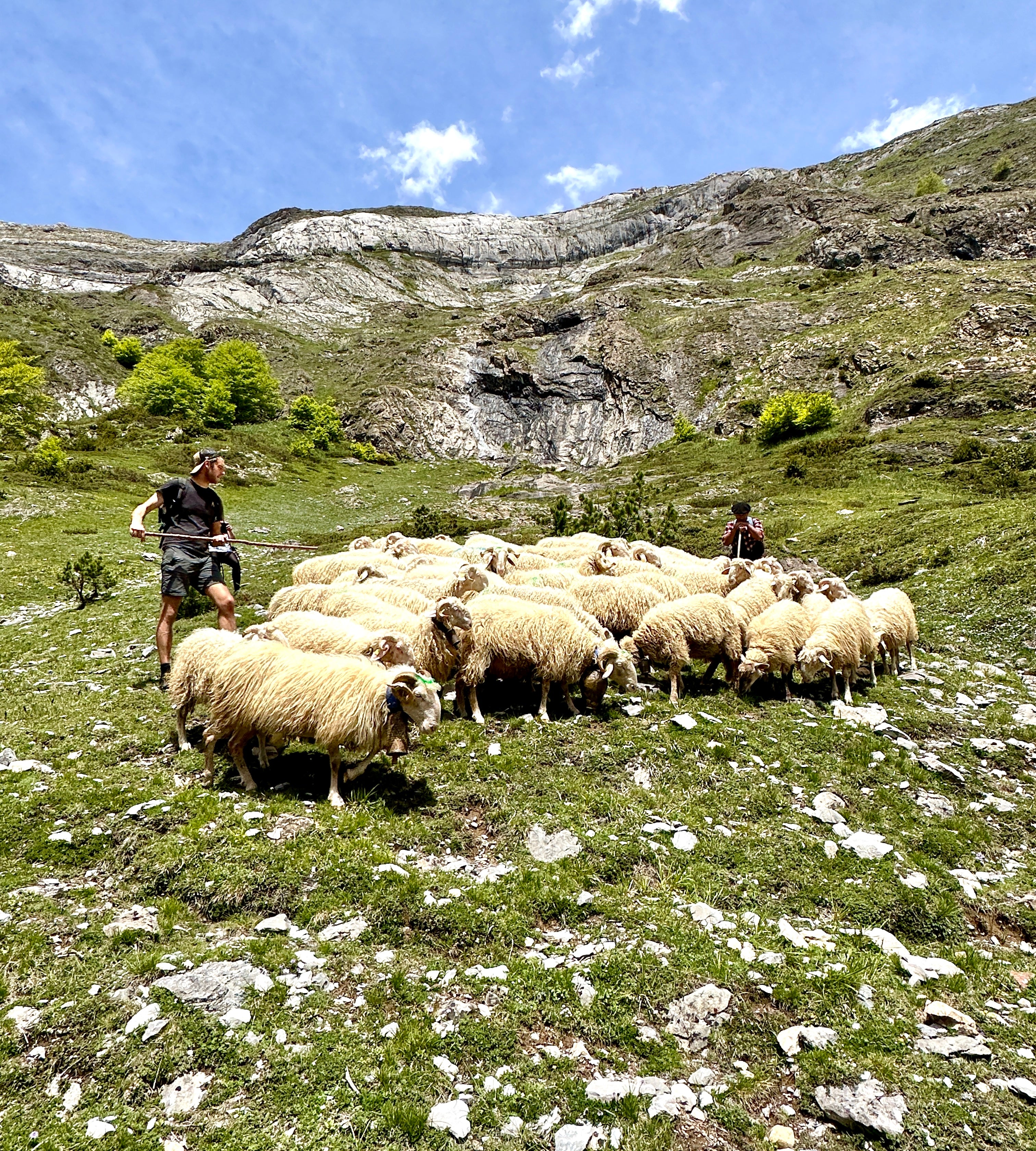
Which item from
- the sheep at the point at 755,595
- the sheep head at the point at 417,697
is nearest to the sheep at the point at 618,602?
the sheep at the point at 755,595

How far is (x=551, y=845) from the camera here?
6.73m

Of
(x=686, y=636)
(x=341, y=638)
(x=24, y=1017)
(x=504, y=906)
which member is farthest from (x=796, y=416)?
(x=24, y=1017)

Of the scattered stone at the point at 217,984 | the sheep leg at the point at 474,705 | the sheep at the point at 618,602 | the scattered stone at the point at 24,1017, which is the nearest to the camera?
the scattered stone at the point at 24,1017

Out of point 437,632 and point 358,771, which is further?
point 437,632

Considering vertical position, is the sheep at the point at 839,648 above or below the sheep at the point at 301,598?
below

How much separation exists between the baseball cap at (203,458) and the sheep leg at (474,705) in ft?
19.1

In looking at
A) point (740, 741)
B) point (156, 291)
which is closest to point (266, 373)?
point (156, 291)

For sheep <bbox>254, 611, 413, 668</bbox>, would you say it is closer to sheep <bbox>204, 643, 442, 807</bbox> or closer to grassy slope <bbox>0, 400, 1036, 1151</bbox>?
sheep <bbox>204, 643, 442, 807</bbox>

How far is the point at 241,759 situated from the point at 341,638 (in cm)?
235

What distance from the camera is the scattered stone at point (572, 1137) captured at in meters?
3.76

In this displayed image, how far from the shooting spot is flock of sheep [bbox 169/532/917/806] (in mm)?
7559

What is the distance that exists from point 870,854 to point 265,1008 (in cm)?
641

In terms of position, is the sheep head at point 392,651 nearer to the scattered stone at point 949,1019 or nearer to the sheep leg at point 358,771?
the sheep leg at point 358,771

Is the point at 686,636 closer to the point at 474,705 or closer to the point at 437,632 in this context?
the point at 474,705
